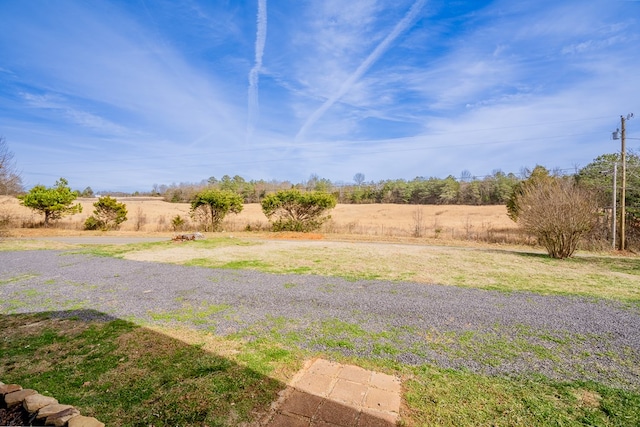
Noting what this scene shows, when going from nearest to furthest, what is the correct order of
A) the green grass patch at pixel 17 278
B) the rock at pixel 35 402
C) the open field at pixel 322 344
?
1. the rock at pixel 35 402
2. the open field at pixel 322 344
3. the green grass patch at pixel 17 278

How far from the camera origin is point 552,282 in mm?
7086

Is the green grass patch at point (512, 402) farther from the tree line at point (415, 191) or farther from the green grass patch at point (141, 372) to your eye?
the tree line at point (415, 191)

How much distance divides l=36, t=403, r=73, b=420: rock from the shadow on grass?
0.21 metres

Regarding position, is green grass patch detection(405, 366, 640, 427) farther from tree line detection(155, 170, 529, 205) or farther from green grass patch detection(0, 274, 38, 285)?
tree line detection(155, 170, 529, 205)

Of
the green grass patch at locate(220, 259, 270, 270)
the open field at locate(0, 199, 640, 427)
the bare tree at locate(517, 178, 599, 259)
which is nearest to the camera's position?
the open field at locate(0, 199, 640, 427)

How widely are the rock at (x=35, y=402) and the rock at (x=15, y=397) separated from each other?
70 mm

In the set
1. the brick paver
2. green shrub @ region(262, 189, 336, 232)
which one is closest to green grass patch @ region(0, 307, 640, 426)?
the brick paver

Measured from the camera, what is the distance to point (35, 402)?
2293mm

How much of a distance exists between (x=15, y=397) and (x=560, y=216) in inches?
529

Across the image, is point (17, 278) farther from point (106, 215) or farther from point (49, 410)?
point (106, 215)

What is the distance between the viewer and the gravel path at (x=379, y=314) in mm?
3438

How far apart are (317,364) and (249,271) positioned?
16.8ft

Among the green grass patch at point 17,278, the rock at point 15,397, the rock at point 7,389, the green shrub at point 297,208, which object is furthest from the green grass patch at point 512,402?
the green shrub at point 297,208

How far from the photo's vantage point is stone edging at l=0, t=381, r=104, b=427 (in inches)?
82.3
